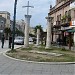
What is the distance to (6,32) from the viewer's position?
116438 millimetres

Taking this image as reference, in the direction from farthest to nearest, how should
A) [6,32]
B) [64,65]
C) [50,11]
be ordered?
[6,32] → [50,11] → [64,65]

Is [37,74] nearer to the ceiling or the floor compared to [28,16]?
nearer to the floor

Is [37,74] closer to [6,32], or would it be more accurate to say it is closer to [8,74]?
[8,74]

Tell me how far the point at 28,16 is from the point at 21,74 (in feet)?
75.6

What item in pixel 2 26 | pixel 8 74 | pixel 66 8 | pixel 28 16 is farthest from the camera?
pixel 2 26

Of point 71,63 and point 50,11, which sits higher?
point 50,11

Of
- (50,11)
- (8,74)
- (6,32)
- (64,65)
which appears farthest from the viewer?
(6,32)

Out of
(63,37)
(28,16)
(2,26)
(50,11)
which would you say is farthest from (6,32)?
(28,16)

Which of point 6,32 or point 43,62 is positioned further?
point 6,32

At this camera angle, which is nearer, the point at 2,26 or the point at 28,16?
the point at 28,16

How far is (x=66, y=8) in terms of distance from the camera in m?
46.6

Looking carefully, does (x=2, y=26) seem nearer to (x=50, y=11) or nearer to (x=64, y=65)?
(x=50, y=11)

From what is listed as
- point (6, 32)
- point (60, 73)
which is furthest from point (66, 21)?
point (6, 32)

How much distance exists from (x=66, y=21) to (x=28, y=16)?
1098cm
